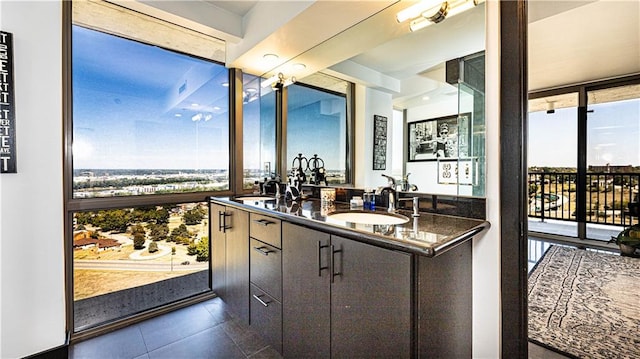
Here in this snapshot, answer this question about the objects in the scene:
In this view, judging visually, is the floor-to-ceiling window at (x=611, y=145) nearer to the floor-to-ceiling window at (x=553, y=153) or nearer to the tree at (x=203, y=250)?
the floor-to-ceiling window at (x=553, y=153)

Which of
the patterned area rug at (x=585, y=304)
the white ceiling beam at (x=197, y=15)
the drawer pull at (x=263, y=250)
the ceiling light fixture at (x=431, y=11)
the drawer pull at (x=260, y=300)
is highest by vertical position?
the white ceiling beam at (x=197, y=15)

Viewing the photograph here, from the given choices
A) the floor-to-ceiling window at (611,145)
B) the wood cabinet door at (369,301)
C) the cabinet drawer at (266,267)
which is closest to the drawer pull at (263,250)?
the cabinet drawer at (266,267)

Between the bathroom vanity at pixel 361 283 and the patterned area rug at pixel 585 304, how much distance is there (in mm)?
888

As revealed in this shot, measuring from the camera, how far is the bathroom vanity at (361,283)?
978 mm

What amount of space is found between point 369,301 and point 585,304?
1.97m

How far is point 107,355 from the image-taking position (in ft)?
5.61

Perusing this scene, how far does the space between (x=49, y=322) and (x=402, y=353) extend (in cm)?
210

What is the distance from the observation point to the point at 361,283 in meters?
1.10

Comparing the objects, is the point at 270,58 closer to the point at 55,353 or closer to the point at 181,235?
the point at 181,235

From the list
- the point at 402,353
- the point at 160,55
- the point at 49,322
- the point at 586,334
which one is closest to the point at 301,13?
the point at 160,55

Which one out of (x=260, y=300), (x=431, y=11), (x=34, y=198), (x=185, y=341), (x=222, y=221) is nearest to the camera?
(x=431, y=11)

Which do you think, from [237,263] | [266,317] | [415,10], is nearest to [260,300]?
[266,317]

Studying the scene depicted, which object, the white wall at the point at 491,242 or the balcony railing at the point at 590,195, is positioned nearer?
the white wall at the point at 491,242

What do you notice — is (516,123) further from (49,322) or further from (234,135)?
(49,322)
